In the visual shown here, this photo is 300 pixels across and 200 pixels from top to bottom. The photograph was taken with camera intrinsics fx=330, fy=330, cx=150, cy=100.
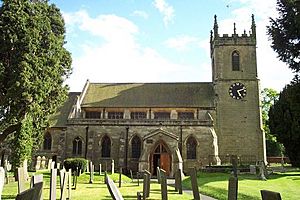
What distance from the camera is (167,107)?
42281 mm

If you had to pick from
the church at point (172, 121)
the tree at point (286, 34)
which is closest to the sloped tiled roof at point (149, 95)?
the church at point (172, 121)

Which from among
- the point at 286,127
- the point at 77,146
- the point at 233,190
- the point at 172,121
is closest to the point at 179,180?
the point at 233,190

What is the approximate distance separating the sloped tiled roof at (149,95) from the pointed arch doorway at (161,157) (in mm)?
7127

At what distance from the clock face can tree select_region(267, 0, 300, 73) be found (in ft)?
81.3

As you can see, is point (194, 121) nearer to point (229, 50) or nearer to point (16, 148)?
point (229, 50)

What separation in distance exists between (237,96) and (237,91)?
701mm

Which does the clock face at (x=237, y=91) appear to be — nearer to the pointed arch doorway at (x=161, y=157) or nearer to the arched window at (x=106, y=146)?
the pointed arch doorway at (x=161, y=157)

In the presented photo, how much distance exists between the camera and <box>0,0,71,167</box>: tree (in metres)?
23.3

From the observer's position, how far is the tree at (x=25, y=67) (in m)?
23.3

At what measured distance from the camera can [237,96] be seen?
42594mm

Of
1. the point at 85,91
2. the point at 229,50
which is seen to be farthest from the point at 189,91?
the point at 85,91

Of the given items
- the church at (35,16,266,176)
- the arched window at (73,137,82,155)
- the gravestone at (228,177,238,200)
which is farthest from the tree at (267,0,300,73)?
the arched window at (73,137,82,155)

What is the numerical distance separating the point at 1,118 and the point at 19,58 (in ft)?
17.1

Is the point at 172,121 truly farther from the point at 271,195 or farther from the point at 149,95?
the point at 271,195
